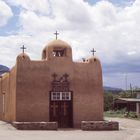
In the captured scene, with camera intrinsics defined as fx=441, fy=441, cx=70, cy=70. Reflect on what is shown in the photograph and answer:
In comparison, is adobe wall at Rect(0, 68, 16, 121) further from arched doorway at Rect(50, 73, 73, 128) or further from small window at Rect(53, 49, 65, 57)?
small window at Rect(53, 49, 65, 57)

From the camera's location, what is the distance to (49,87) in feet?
98.0

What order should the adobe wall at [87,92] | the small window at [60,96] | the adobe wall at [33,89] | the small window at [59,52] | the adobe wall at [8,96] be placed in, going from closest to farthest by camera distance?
1. the adobe wall at [33,89]
2. the small window at [60,96]
3. the adobe wall at [87,92]
4. the small window at [59,52]
5. the adobe wall at [8,96]

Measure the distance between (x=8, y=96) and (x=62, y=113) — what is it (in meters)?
5.46

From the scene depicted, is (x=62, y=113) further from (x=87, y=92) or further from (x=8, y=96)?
(x=8, y=96)

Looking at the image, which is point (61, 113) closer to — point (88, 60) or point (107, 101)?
point (88, 60)

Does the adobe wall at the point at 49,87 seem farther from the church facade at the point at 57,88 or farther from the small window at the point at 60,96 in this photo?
the small window at the point at 60,96

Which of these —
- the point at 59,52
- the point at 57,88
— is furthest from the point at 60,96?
the point at 59,52

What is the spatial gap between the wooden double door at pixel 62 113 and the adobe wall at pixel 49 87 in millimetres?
374

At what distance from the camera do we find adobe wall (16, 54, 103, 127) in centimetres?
2950

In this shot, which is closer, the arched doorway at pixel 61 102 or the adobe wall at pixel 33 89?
the adobe wall at pixel 33 89

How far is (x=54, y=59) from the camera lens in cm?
3020

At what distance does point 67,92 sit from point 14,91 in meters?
3.64

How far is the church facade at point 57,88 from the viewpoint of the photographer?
29.5 m

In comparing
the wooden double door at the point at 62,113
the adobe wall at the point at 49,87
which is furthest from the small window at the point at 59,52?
the wooden double door at the point at 62,113
